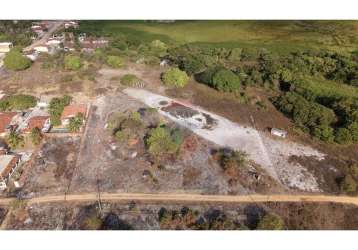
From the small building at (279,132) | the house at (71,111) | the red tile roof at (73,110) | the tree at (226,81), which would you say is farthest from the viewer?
the tree at (226,81)

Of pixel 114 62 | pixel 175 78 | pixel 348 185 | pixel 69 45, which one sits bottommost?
pixel 348 185

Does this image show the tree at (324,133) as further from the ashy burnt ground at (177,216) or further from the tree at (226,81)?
the tree at (226,81)

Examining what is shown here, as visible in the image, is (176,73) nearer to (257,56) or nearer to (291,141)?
(257,56)

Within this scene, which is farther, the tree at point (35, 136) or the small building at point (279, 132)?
the small building at point (279, 132)

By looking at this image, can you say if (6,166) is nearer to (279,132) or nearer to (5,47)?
(279,132)

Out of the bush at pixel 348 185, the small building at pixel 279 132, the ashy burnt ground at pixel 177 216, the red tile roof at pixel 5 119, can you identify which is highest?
the small building at pixel 279 132

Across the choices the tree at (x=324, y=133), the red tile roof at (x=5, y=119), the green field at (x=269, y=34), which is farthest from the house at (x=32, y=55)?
the tree at (x=324, y=133)

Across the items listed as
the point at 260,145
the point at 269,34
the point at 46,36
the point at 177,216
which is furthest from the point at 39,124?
the point at 269,34
